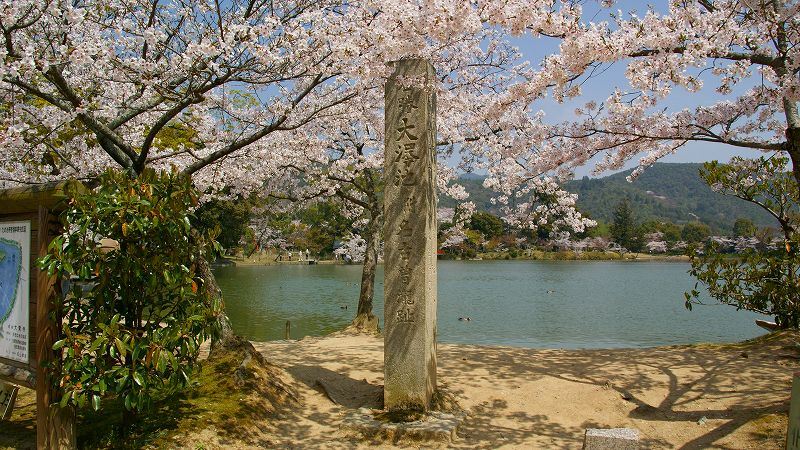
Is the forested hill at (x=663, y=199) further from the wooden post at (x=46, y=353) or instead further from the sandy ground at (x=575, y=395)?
the wooden post at (x=46, y=353)

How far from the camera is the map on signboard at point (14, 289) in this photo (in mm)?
3762

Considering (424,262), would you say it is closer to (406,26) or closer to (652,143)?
(406,26)

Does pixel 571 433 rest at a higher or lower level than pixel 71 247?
lower

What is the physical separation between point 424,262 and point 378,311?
527 inches

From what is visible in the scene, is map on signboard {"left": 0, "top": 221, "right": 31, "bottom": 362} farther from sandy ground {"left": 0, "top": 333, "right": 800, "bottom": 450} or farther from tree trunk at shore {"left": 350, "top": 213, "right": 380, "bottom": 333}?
tree trunk at shore {"left": 350, "top": 213, "right": 380, "bottom": 333}

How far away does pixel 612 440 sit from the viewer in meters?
3.11

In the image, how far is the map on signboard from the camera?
3.76 metres

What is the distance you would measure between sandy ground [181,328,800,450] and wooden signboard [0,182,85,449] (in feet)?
3.22

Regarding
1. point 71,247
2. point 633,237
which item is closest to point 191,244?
point 71,247

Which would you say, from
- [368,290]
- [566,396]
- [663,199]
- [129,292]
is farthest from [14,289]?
[663,199]

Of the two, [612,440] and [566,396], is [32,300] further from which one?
[566,396]

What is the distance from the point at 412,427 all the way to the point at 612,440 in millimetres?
2063

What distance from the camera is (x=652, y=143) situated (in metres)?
5.88

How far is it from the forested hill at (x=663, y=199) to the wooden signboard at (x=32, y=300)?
66868mm
